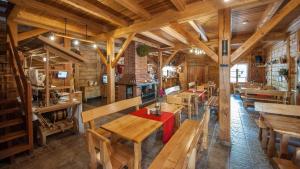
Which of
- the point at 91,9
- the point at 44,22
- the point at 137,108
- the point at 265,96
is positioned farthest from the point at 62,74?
the point at 265,96

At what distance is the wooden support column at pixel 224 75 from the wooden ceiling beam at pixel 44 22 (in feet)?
13.4

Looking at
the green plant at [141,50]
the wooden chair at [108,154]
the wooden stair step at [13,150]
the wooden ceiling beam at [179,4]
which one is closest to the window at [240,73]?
the green plant at [141,50]

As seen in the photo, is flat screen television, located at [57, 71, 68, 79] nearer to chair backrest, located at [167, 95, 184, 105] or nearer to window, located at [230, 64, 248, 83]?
chair backrest, located at [167, 95, 184, 105]

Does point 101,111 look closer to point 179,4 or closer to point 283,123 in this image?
point 179,4

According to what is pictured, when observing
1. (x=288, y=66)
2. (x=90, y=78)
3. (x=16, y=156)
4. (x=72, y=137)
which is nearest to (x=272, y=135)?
(x=288, y=66)

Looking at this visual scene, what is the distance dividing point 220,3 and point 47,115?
4531mm

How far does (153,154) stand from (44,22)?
421 centimetres

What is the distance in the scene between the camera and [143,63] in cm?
665

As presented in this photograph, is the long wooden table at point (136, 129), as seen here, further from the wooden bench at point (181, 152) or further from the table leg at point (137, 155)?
the wooden bench at point (181, 152)

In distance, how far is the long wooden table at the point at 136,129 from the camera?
1.77m

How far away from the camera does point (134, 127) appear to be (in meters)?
2.07

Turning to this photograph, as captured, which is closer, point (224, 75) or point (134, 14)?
point (224, 75)

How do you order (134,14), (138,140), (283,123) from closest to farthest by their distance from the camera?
1. (138,140)
2. (283,123)
3. (134,14)

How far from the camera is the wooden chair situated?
1510mm
